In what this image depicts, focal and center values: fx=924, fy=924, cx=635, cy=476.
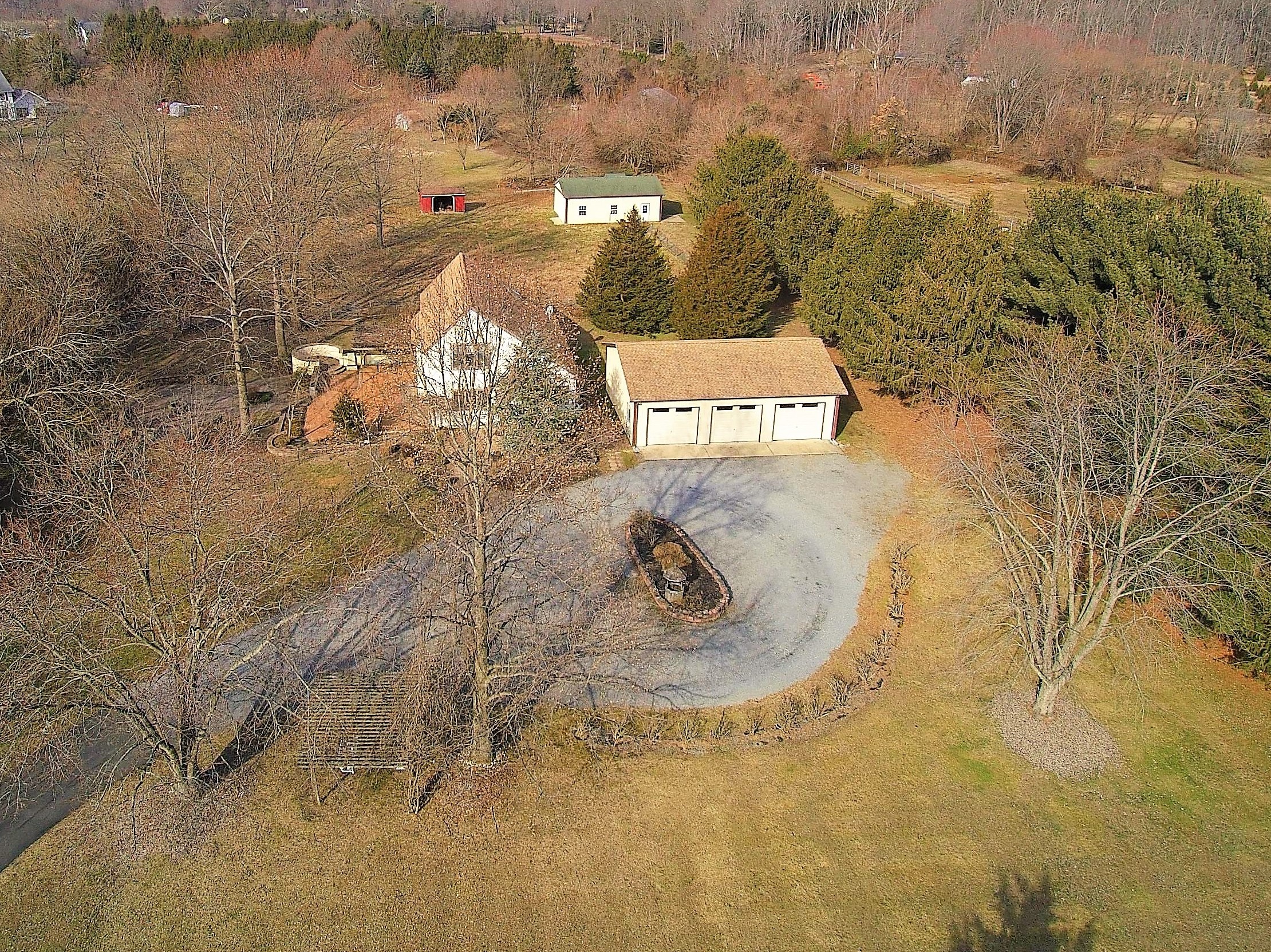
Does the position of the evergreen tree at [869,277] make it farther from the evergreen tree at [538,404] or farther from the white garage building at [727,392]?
the evergreen tree at [538,404]

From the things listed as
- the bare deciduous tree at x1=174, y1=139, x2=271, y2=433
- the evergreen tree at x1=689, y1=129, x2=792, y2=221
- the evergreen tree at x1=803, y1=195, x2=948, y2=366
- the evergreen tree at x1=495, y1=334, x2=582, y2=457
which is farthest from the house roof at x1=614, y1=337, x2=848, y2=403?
the evergreen tree at x1=689, y1=129, x2=792, y2=221

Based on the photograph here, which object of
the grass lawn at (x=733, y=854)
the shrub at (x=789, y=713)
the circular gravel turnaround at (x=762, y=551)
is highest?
the circular gravel turnaround at (x=762, y=551)

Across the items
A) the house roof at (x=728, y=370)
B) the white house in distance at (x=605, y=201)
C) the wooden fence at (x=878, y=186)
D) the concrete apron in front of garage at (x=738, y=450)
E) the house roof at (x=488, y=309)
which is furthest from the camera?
the wooden fence at (x=878, y=186)

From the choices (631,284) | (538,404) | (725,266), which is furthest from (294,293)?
(725,266)

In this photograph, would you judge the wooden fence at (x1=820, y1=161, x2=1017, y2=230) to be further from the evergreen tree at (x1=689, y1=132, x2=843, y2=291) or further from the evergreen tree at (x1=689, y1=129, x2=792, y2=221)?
the evergreen tree at (x1=689, y1=132, x2=843, y2=291)

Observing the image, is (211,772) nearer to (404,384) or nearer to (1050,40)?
(404,384)

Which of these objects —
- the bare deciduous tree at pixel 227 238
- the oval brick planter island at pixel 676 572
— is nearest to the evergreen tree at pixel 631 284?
the bare deciduous tree at pixel 227 238

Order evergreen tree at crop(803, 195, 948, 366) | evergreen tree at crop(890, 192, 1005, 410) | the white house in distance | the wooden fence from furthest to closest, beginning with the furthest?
the wooden fence → the white house in distance → evergreen tree at crop(803, 195, 948, 366) → evergreen tree at crop(890, 192, 1005, 410)
